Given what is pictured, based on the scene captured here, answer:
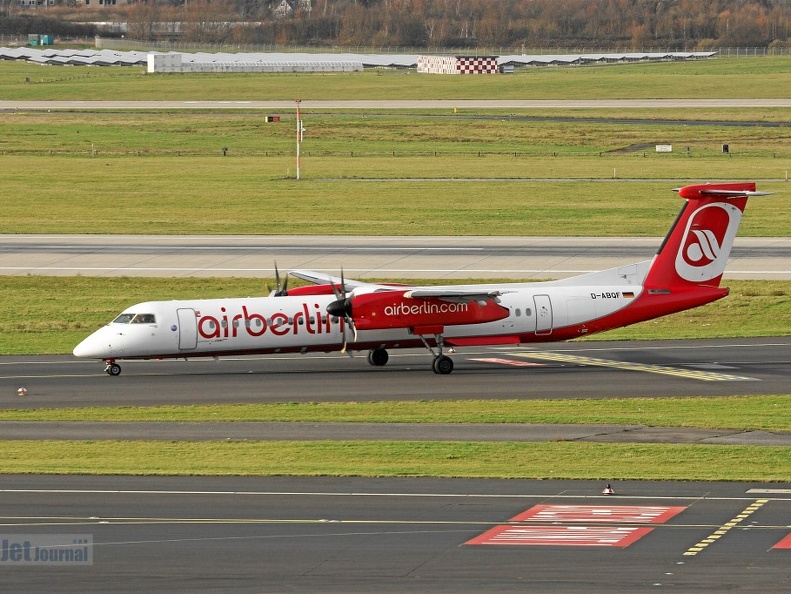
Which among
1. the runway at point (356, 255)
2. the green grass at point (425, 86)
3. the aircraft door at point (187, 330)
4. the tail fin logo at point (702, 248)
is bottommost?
the aircraft door at point (187, 330)

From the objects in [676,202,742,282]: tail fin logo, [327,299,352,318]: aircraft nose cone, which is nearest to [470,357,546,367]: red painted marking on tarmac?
[676,202,742,282]: tail fin logo

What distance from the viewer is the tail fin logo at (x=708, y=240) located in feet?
148

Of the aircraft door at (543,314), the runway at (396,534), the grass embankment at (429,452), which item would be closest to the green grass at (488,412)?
the grass embankment at (429,452)

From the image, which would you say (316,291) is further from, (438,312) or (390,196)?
(390,196)

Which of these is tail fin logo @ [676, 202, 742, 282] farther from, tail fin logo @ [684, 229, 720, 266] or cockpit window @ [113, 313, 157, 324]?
cockpit window @ [113, 313, 157, 324]

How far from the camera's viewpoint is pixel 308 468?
97.8ft

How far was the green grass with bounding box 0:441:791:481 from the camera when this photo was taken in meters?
29.2

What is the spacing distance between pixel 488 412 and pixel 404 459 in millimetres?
6275

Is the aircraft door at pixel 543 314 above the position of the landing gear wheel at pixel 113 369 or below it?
above

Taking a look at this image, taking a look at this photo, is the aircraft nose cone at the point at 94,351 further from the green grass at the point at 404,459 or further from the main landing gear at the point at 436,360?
the main landing gear at the point at 436,360

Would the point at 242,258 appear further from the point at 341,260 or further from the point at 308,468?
the point at 308,468

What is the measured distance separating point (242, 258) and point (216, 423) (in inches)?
1207

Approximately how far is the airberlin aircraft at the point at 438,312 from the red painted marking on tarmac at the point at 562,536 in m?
18.3

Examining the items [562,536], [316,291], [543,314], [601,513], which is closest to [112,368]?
[316,291]
